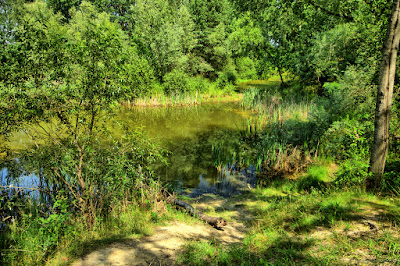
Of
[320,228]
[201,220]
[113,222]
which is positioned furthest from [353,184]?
[113,222]

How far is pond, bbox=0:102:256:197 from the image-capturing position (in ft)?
31.6

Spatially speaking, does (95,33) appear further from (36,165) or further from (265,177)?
(265,177)

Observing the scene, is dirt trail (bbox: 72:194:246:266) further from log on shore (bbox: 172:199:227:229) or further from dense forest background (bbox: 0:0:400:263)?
dense forest background (bbox: 0:0:400:263)

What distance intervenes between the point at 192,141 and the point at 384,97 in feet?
37.7

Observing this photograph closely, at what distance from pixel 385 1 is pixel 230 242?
297 inches

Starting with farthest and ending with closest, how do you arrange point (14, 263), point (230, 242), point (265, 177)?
point (265, 177)
point (230, 242)
point (14, 263)

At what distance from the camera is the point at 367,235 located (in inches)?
159

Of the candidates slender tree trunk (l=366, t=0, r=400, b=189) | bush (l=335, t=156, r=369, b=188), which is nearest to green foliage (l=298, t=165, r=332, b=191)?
bush (l=335, t=156, r=369, b=188)

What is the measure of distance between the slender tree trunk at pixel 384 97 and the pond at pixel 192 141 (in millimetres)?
4727

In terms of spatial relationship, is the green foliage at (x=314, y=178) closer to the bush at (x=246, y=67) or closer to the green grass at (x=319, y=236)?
the green grass at (x=319, y=236)

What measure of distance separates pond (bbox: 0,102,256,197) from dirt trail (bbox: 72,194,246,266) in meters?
2.43

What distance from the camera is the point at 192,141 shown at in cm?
1577

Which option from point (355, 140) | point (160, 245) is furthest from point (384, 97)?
point (160, 245)

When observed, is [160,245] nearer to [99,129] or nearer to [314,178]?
[99,129]
